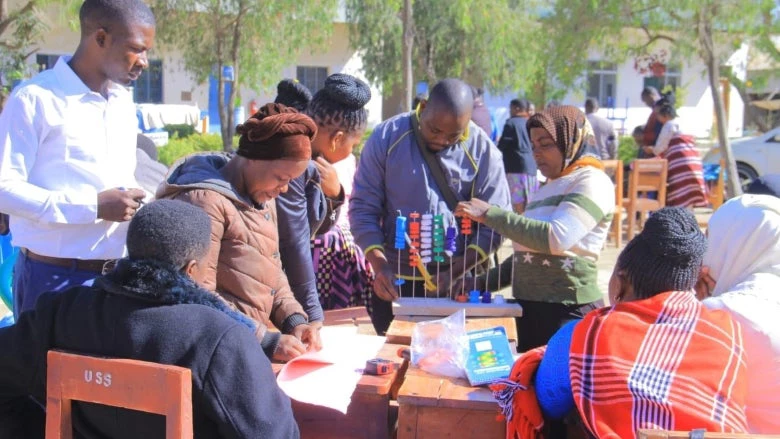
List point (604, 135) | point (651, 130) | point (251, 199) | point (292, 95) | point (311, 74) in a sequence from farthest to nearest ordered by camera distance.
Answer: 1. point (311, 74)
2. point (651, 130)
3. point (604, 135)
4. point (292, 95)
5. point (251, 199)

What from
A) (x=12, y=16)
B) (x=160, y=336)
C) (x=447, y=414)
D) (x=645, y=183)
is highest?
(x=12, y=16)

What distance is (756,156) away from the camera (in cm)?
1429

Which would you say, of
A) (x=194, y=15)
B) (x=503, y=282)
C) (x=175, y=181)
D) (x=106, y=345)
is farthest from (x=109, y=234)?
(x=194, y=15)

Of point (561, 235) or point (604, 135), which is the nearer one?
point (561, 235)

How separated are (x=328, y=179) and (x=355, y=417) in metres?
1.26

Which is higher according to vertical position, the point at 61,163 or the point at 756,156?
the point at 61,163

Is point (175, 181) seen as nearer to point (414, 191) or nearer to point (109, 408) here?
point (109, 408)

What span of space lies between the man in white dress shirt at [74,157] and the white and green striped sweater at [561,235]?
1.44 meters

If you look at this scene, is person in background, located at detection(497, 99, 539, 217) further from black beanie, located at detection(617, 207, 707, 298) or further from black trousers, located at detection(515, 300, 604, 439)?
black beanie, located at detection(617, 207, 707, 298)

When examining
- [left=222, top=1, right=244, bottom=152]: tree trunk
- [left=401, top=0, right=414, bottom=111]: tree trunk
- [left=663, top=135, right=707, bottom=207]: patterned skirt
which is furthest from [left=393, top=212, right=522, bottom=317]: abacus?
[left=222, top=1, right=244, bottom=152]: tree trunk

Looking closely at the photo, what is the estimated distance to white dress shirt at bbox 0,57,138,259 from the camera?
2.59 metres

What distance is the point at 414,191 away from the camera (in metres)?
3.47

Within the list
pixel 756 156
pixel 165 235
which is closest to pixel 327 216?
pixel 165 235

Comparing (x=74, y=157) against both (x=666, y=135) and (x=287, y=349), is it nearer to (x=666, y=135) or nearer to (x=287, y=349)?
(x=287, y=349)
